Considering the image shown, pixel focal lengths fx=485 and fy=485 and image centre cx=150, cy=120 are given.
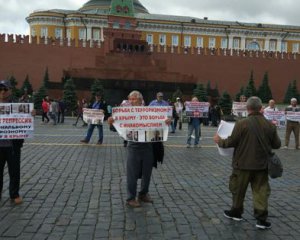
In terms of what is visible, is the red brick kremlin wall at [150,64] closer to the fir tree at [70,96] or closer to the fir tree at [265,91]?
the fir tree at [265,91]

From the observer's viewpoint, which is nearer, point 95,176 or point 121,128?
point 121,128

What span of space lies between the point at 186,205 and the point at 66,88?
98.8 feet

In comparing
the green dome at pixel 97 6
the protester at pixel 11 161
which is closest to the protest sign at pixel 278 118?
the protester at pixel 11 161

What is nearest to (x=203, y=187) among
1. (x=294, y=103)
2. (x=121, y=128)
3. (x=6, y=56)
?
(x=121, y=128)

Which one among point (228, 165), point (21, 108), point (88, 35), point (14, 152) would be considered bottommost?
point (228, 165)

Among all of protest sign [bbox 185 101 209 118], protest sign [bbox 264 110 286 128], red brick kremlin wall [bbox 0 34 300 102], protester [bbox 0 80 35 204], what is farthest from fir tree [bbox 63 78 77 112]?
protester [bbox 0 80 35 204]

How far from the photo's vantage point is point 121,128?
21.0 feet

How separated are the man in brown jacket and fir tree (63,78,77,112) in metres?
30.3

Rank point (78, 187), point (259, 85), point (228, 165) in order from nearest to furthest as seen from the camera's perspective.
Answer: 1. point (78, 187)
2. point (228, 165)
3. point (259, 85)

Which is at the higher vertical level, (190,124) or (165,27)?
(165,27)

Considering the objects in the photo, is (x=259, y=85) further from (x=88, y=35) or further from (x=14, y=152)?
(x=14, y=152)

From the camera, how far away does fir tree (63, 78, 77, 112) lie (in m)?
35.1

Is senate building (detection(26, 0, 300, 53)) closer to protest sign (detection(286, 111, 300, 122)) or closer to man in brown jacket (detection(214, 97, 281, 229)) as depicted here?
protest sign (detection(286, 111, 300, 122))

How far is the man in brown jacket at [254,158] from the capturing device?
528cm
